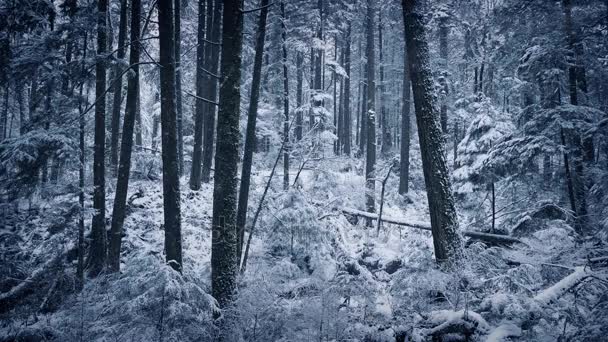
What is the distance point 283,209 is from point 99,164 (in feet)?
18.8

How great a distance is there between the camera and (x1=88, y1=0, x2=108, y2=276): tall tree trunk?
9406mm

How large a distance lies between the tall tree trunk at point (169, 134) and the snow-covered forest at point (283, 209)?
0.04 m

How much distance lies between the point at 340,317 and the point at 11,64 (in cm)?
1042

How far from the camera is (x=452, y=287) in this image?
539cm

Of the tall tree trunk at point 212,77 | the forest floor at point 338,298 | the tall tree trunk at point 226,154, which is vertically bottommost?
the forest floor at point 338,298

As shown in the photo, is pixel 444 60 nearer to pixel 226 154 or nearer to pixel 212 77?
pixel 212 77

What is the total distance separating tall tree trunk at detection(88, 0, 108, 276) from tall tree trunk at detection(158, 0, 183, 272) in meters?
3.08

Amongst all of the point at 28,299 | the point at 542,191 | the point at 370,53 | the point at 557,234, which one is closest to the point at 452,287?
the point at 557,234

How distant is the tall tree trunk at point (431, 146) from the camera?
6.37 meters

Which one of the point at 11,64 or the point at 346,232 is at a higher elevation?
the point at 11,64

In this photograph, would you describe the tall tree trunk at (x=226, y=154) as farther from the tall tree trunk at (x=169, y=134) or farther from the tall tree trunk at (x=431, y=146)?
the tall tree trunk at (x=431, y=146)

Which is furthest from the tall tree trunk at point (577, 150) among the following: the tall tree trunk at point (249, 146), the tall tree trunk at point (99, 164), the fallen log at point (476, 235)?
the tall tree trunk at point (99, 164)

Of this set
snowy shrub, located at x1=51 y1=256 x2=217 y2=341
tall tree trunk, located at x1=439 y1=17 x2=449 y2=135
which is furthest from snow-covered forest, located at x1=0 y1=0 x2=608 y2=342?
tall tree trunk, located at x1=439 y1=17 x2=449 y2=135

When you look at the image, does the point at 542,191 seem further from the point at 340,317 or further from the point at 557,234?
the point at 340,317
